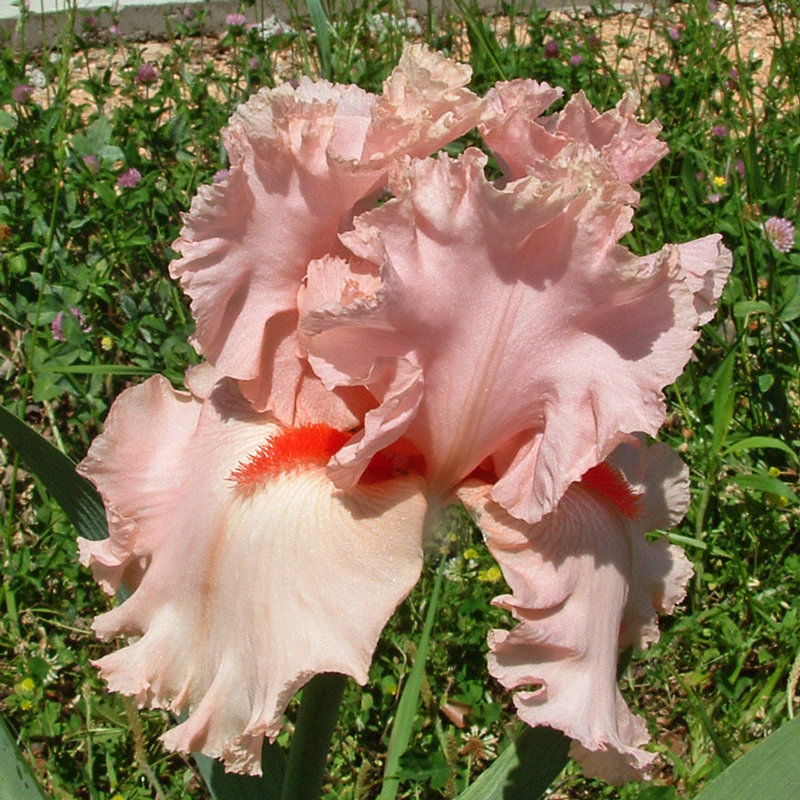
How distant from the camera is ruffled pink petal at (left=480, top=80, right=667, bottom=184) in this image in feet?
3.26

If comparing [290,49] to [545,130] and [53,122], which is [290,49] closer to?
[53,122]

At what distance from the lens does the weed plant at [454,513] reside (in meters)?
1.65

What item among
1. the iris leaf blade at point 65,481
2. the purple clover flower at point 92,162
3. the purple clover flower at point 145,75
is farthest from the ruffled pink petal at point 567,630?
the purple clover flower at point 145,75

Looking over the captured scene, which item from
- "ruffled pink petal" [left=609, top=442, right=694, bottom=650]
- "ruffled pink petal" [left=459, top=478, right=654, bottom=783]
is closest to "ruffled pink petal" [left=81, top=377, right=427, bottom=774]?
"ruffled pink petal" [left=459, top=478, right=654, bottom=783]

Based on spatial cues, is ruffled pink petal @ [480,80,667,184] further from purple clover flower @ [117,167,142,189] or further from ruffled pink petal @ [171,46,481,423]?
purple clover flower @ [117,167,142,189]

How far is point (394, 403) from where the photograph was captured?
925 mm

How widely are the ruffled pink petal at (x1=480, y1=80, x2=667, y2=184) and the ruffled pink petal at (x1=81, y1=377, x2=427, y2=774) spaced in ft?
1.17

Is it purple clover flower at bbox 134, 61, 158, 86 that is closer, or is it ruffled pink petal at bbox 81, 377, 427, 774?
ruffled pink petal at bbox 81, 377, 427, 774

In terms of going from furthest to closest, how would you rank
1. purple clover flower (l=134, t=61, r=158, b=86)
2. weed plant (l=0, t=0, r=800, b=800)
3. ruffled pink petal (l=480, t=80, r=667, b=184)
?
purple clover flower (l=134, t=61, r=158, b=86) → weed plant (l=0, t=0, r=800, b=800) → ruffled pink petal (l=480, t=80, r=667, b=184)

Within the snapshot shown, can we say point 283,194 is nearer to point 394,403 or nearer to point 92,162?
point 394,403

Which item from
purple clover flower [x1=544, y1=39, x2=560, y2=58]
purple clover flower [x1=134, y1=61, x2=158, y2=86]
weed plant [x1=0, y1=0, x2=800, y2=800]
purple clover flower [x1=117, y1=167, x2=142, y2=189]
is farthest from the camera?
purple clover flower [x1=544, y1=39, x2=560, y2=58]

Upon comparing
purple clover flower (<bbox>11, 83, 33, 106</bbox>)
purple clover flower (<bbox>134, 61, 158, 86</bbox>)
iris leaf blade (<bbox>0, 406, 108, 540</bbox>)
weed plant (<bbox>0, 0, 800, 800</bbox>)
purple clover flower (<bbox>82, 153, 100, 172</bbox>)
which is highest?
purple clover flower (<bbox>11, 83, 33, 106</bbox>)

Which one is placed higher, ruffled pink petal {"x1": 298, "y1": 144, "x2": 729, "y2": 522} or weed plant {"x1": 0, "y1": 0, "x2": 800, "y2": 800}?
ruffled pink petal {"x1": 298, "y1": 144, "x2": 729, "y2": 522}

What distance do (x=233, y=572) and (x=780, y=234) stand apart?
1.74 metres
